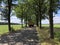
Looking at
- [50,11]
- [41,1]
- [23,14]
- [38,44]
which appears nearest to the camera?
[38,44]

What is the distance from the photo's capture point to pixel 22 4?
46.6 m

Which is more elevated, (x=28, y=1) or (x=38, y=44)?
(x=28, y=1)

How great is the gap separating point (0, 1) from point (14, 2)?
8.80 ft

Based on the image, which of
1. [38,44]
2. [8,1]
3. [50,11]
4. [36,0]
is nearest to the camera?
[38,44]

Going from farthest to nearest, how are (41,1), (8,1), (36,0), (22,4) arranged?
(22,4)
(36,0)
(41,1)
(8,1)

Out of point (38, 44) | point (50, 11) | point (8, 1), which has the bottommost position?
point (38, 44)

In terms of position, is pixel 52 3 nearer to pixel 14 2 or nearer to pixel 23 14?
pixel 14 2

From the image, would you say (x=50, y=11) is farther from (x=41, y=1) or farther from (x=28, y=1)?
(x=28, y=1)

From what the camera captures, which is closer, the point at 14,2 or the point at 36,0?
the point at 14,2

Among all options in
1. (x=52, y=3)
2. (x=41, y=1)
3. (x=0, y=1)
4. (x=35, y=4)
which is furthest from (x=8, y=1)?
(x=52, y=3)

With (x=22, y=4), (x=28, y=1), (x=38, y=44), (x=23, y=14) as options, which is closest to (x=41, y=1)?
(x=28, y=1)

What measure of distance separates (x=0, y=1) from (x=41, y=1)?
8.29m

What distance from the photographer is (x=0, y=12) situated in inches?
1586

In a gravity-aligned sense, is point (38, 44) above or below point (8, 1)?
below
